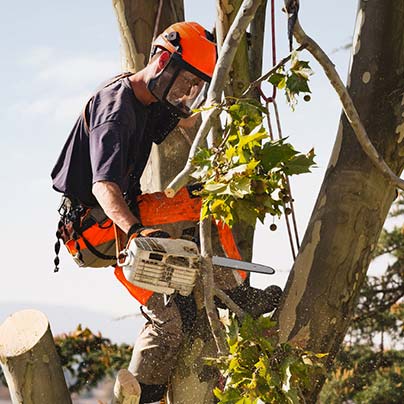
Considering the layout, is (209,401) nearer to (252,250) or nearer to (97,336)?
(252,250)

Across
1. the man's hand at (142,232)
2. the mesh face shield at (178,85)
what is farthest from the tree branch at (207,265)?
the mesh face shield at (178,85)

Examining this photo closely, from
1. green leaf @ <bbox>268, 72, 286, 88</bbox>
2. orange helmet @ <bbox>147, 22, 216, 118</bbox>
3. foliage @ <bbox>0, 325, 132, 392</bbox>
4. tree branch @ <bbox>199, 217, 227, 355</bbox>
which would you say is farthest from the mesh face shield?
foliage @ <bbox>0, 325, 132, 392</bbox>

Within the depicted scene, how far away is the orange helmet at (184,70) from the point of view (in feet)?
13.2

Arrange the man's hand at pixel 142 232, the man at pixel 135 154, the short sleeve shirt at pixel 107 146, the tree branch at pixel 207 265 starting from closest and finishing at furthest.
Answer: the tree branch at pixel 207 265 → the man's hand at pixel 142 232 → the short sleeve shirt at pixel 107 146 → the man at pixel 135 154

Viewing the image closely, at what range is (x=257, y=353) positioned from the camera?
3.26 metres

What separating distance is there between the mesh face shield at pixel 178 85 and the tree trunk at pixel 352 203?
640 mm

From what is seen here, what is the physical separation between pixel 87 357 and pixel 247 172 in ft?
15.5

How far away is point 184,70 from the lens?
13.2 ft

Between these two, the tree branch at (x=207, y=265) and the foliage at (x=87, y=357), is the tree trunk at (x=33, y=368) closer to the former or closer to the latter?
the tree branch at (x=207, y=265)

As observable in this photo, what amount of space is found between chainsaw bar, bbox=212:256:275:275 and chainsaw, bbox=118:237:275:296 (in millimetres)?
106

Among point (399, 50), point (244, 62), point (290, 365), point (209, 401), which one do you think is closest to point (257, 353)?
point (290, 365)

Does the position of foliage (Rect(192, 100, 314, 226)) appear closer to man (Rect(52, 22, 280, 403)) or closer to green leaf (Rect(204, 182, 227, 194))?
green leaf (Rect(204, 182, 227, 194))

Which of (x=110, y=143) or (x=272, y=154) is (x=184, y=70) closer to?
(x=110, y=143)

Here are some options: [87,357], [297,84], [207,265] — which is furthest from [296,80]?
[87,357]
